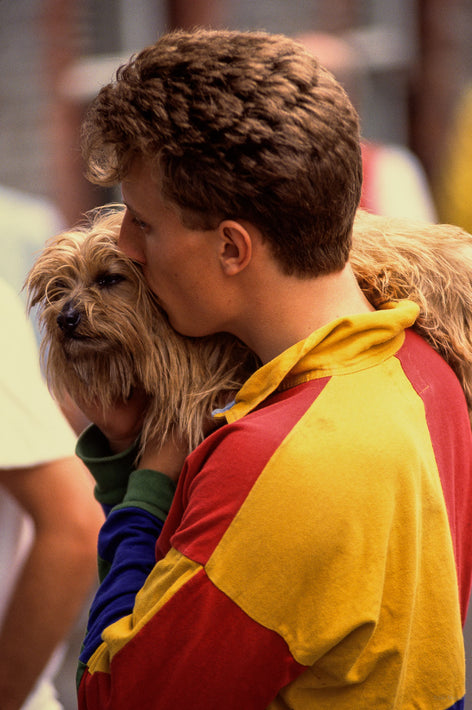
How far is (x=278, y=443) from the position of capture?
1179mm

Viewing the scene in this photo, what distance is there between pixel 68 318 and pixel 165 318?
171 mm

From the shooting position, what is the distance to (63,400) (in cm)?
171

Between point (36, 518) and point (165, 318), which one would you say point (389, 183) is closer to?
point (36, 518)

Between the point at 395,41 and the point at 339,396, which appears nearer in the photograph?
the point at 339,396

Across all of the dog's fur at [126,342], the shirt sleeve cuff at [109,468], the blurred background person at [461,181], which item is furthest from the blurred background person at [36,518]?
the blurred background person at [461,181]

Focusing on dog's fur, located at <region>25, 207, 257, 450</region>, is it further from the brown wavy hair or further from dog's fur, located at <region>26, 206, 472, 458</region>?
the brown wavy hair

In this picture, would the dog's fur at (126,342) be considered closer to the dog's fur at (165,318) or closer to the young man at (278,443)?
the dog's fur at (165,318)

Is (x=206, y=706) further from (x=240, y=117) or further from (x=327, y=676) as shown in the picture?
(x=240, y=117)

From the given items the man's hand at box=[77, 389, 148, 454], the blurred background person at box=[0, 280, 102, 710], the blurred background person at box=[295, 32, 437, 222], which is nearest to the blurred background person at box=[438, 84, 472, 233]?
the blurred background person at box=[295, 32, 437, 222]

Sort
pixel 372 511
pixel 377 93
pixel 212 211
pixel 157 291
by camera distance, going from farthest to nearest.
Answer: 1. pixel 377 93
2. pixel 157 291
3. pixel 212 211
4. pixel 372 511

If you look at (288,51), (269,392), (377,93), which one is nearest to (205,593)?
(269,392)

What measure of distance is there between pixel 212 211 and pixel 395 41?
6062 millimetres

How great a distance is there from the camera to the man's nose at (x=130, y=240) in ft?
4.67

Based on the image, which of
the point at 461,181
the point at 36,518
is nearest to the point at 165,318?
the point at 36,518
